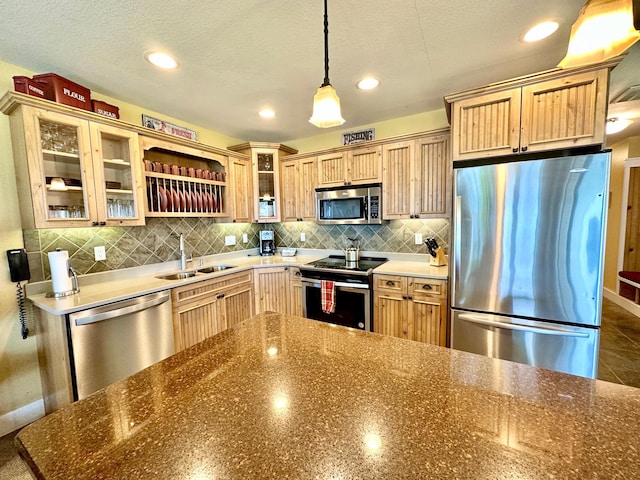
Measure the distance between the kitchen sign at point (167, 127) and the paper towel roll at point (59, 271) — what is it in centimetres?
143

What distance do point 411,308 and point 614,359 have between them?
7.14 feet

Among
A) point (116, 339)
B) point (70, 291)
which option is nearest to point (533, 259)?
point (116, 339)

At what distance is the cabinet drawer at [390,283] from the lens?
2.53 m

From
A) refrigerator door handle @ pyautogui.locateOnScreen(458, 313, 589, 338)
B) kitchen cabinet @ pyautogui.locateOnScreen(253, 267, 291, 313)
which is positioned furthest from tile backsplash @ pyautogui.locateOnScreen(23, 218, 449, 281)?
Answer: refrigerator door handle @ pyautogui.locateOnScreen(458, 313, 589, 338)

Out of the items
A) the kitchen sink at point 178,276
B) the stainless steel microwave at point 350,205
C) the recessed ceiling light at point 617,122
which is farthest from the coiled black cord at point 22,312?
the recessed ceiling light at point 617,122

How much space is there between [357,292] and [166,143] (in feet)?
7.73

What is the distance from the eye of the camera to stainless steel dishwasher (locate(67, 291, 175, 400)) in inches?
68.9

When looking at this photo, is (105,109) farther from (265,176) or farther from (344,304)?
(344,304)

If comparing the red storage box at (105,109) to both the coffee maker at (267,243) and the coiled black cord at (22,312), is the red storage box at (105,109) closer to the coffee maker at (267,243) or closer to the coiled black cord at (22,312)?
the coiled black cord at (22,312)

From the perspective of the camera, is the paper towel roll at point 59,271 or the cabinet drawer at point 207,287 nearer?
the paper towel roll at point 59,271

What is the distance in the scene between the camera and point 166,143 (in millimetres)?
2584

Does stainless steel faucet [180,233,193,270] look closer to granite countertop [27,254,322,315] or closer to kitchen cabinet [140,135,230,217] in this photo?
granite countertop [27,254,322,315]

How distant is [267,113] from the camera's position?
110 inches

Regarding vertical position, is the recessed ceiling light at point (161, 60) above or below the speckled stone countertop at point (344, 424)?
above
